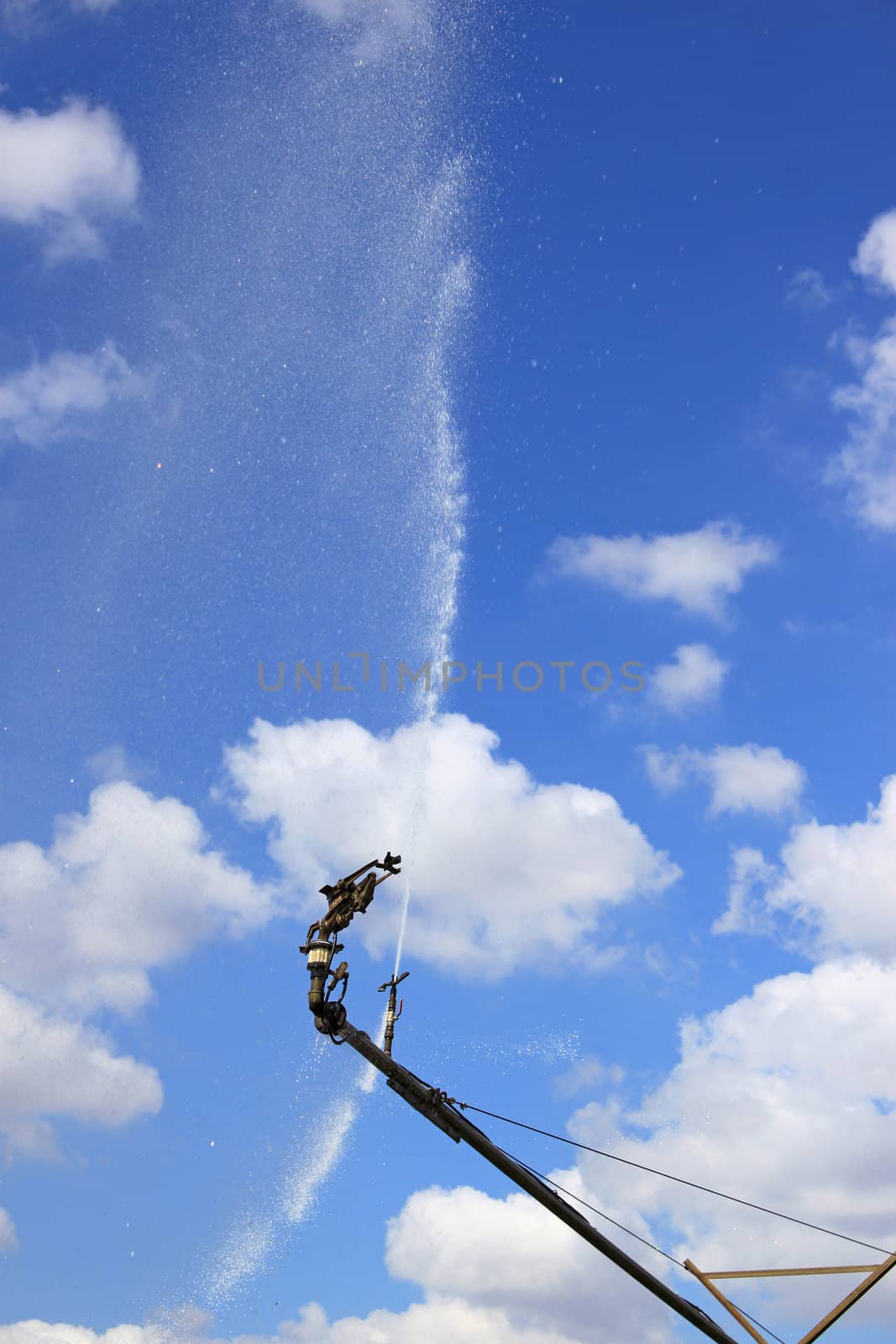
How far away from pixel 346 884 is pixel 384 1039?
5.59ft

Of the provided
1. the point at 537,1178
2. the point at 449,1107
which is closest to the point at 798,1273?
the point at 537,1178

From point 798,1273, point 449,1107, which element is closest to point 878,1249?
point 798,1273

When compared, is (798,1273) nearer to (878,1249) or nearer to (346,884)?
(878,1249)

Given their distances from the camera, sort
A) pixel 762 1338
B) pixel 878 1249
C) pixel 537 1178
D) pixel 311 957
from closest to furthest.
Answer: pixel 311 957, pixel 537 1178, pixel 762 1338, pixel 878 1249

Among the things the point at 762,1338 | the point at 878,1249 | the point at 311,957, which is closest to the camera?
the point at 311,957

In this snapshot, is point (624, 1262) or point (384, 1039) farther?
point (624, 1262)

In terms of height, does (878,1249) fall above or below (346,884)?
above

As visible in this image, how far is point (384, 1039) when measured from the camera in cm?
1223

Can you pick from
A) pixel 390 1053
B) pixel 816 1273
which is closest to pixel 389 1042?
pixel 390 1053

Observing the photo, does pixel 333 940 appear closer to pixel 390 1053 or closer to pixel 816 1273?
pixel 390 1053

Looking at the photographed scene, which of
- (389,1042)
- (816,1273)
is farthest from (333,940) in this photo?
(816,1273)

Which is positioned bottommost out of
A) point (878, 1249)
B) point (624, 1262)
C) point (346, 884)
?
point (624, 1262)

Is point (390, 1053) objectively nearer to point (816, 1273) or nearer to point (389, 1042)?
point (389, 1042)

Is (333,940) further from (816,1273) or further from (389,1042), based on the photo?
(816,1273)
